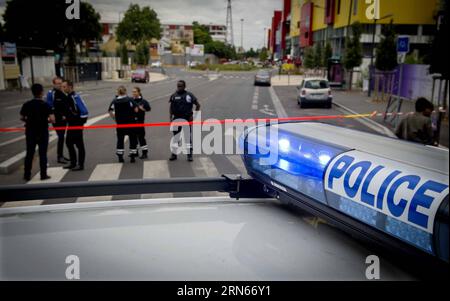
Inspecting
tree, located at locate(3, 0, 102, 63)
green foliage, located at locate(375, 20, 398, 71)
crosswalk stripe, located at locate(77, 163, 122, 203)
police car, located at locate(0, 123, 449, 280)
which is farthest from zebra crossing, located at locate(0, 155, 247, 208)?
green foliage, located at locate(375, 20, 398, 71)

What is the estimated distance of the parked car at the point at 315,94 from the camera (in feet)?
58.8

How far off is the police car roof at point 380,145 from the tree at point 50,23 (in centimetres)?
231

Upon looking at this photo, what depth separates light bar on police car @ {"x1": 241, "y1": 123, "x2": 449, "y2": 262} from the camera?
183 cm

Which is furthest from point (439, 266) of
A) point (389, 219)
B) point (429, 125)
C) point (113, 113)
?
point (113, 113)

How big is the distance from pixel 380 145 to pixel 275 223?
94 centimetres

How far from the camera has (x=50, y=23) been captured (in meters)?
4.07

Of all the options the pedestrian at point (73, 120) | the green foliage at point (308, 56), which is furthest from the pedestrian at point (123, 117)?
the green foliage at point (308, 56)

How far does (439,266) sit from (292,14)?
12.6 ft

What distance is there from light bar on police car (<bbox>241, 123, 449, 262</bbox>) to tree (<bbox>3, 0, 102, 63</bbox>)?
7.23ft

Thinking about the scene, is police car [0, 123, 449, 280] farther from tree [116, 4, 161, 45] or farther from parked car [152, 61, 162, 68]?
parked car [152, 61, 162, 68]

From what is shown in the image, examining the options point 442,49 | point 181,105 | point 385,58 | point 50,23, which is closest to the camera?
point 442,49

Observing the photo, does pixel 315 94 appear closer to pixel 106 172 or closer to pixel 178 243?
pixel 106 172

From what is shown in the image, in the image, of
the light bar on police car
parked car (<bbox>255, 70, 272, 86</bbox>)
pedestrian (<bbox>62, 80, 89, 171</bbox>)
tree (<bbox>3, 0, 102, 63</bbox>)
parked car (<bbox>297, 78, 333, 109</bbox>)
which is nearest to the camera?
the light bar on police car

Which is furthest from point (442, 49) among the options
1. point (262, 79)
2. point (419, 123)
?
point (262, 79)
